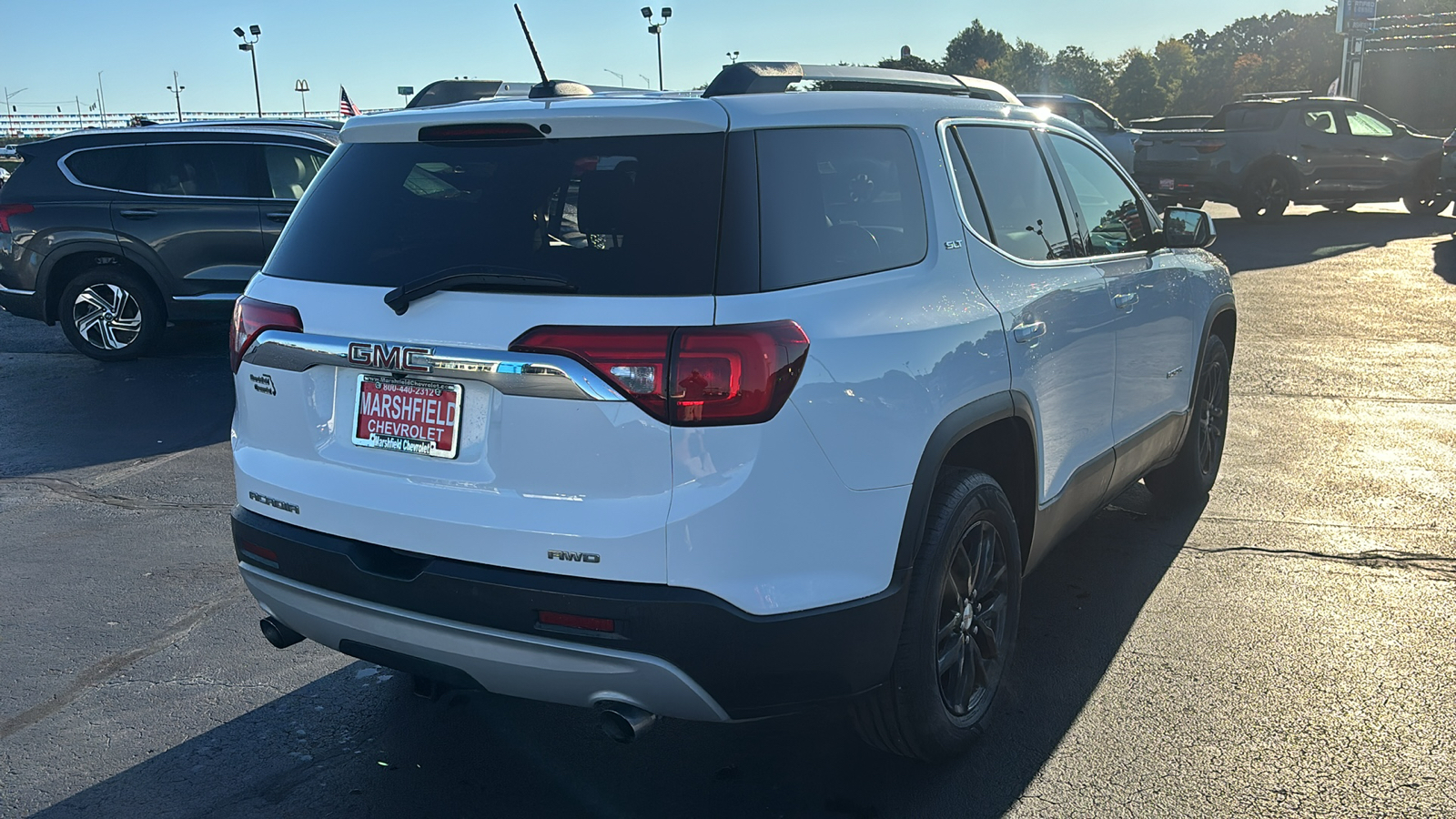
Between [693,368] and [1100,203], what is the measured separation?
2613 mm

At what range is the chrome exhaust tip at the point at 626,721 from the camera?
286 centimetres

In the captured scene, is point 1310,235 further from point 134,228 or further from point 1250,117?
point 134,228

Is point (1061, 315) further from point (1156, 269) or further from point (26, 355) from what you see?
point (26, 355)

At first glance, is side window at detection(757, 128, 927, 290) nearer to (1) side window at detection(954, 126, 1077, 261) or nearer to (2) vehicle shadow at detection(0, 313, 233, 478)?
(1) side window at detection(954, 126, 1077, 261)

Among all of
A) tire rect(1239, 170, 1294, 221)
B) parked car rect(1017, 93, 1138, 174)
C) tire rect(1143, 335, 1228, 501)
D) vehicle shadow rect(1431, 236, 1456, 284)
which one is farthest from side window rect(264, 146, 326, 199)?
parked car rect(1017, 93, 1138, 174)

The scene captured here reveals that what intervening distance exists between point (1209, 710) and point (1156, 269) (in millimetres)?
1860

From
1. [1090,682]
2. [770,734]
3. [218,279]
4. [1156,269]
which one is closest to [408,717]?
[770,734]

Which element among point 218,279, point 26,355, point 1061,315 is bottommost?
point 26,355

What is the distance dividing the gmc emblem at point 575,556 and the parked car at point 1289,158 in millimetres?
19478

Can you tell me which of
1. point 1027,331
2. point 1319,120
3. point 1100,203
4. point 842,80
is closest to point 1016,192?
point 1027,331

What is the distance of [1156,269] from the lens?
491 cm

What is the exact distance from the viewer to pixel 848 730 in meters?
3.75

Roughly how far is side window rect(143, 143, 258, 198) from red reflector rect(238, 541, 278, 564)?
7496 mm

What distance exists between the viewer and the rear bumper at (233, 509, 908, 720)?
274 centimetres
